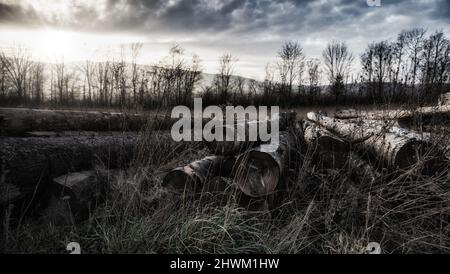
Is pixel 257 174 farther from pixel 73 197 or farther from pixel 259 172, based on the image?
pixel 73 197

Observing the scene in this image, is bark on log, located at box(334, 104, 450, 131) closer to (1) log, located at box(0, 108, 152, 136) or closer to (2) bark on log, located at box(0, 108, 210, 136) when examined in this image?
(2) bark on log, located at box(0, 108, 210, 136)

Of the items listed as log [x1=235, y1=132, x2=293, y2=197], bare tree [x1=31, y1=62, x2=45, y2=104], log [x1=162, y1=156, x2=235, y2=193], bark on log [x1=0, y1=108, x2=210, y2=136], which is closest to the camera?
log [x1=235, y1=132, x2=293, y2=197]

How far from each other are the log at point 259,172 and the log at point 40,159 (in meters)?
1.39

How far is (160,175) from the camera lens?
364 cm

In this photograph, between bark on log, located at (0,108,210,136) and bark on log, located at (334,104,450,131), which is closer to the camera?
bark on log, located at (334,104,450,131)

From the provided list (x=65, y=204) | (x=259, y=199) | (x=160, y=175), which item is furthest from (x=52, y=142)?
(x=259, y=199)

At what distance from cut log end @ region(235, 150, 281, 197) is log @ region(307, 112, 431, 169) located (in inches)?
50.2

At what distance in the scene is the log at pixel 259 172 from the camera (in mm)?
2891

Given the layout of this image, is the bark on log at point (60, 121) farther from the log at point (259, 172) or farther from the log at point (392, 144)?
the log at point (392, 144)

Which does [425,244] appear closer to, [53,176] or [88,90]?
[53,176]

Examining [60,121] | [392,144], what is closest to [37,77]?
[60,121]

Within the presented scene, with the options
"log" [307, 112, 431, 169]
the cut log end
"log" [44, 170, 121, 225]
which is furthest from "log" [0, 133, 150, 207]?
"log" [307, 112, 431, 169]

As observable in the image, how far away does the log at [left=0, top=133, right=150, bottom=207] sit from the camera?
2938 mm
